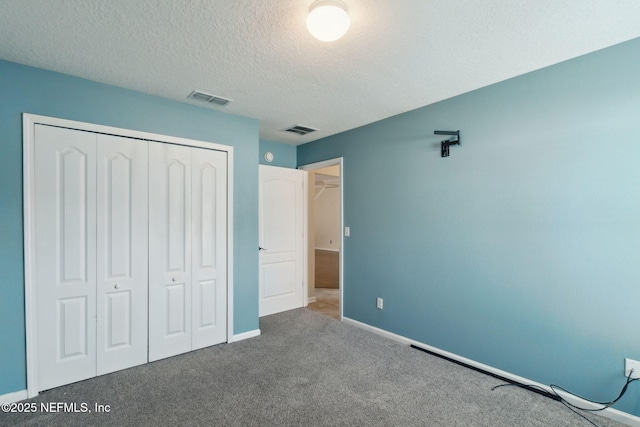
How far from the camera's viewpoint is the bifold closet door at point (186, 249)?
2855 millimetres

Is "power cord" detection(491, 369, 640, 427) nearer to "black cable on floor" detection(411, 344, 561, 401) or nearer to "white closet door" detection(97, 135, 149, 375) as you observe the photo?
"black cable on floor" detection(411, 344, 561, 401)

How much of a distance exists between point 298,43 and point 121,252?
2269 millimetres

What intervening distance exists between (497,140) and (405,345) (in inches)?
86.8

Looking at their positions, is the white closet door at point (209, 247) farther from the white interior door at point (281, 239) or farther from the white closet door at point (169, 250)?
the white interior door at point (281, 239)

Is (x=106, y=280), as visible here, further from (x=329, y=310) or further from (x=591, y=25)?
(x=591, y=25)

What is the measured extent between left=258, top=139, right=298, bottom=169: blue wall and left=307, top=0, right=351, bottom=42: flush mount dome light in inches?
113

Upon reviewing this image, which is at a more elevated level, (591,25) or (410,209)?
(591,25)

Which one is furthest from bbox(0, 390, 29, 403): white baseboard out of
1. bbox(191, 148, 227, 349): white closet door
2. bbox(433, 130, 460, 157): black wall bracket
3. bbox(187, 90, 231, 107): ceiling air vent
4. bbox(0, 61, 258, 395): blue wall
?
bbox(433, 130, 460, 157): black wall bracket

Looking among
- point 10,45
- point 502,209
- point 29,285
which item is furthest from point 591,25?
point 29,285

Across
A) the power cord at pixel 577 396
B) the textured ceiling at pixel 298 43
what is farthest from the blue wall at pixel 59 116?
the power cord at pixel 577 396

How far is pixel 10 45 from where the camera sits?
202 cm

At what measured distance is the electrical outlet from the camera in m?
1.96

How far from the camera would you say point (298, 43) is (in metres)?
2.01

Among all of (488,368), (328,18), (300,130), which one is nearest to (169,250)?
(300,130)
